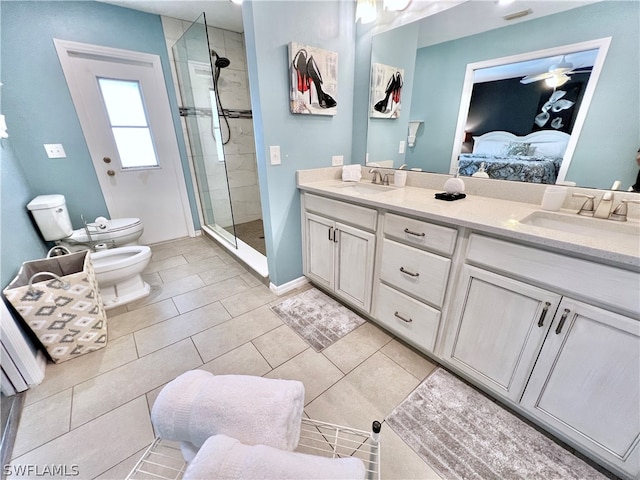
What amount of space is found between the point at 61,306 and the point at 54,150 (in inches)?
70.9

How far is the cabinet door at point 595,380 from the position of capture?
2.76 feet

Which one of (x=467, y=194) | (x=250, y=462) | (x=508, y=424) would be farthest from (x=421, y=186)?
(x=250, y=462)

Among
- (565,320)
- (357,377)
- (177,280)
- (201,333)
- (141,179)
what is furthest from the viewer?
(141,179)

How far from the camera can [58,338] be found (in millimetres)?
1440

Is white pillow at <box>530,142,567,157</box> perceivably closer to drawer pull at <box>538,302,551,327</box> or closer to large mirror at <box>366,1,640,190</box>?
large mirror at <box>366,1,640,190</box>

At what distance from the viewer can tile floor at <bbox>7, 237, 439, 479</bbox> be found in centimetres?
109

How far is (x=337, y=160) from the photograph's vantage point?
216 cm

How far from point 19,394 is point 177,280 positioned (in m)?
1.17

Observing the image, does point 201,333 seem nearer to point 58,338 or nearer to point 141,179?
point 58,338

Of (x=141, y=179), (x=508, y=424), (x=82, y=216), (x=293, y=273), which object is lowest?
(x=508, y=424)

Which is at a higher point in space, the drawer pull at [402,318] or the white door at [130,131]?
the white door at [130,131]

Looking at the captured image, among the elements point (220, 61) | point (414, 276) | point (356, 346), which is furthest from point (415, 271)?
point (220, 61)

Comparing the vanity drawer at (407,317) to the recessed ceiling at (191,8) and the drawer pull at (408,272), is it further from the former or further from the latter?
the recessed ceiling at (191,8)
